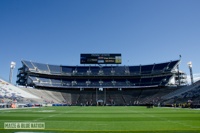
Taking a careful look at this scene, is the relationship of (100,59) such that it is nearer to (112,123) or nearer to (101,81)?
(101,81)

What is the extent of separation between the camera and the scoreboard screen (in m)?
94.2

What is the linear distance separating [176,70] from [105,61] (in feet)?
95.8

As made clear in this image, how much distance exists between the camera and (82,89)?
92875 mm

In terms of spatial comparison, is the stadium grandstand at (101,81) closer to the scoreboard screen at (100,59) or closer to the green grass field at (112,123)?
the scoreboard screen at (100,59)

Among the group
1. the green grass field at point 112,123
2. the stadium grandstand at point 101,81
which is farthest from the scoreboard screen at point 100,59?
the green grass field at point 112,123

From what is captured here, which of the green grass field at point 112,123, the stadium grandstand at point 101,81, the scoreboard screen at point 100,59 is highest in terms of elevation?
the scoreboard screen at point 100,59

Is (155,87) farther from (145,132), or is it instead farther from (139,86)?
(145,132)

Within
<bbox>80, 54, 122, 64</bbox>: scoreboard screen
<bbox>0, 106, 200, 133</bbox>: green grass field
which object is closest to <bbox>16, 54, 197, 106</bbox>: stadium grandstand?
<bbox>80, 54, 122, 64</bbox>: scoreboard screen

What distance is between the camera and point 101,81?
312ft

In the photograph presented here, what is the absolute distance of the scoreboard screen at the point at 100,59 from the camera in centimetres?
9419

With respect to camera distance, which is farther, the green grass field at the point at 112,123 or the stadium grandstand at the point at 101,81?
the stadium grandstand at the point at 101,81

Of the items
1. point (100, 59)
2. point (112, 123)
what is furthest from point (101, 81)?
point (112, 123)

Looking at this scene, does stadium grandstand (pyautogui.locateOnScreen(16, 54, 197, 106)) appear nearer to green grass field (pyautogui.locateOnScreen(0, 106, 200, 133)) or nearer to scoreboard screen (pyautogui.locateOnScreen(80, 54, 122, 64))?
scoreboard screen (pyautogui.locateOnScreen(80, 54, 122, 64))

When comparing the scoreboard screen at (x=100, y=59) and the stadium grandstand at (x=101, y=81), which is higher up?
the scoreboard screen at (x=100, y=59)
